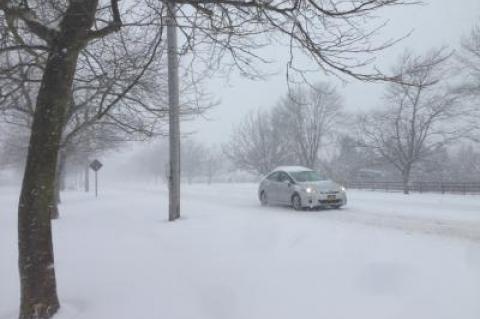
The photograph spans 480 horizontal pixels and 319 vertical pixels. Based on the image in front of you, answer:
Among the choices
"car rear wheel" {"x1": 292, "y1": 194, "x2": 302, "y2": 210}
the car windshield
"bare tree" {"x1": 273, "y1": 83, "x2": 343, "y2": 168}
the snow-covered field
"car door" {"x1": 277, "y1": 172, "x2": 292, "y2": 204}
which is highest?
"bare tree" {"x1": 273, "y1": 83, "x2": 343, "y2": 168}

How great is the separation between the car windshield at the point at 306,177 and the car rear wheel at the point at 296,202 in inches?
25.6

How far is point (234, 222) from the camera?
32.8 ft

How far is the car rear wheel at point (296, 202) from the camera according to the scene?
14.0 m

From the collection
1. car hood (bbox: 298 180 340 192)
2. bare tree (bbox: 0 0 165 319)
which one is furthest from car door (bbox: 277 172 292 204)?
bare tree (bbox: 0 0 165 319)

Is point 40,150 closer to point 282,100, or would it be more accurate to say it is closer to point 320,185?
point 320,185

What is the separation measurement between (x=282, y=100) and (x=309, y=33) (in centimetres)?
4602

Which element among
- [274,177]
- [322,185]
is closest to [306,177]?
[322,185]

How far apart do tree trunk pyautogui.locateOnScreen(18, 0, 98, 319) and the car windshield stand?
432 inches

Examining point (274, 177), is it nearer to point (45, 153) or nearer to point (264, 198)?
point (264, 198)

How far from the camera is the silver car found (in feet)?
44.9

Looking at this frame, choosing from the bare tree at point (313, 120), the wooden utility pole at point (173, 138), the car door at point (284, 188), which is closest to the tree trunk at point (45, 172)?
the wooden utility pole at point (173, 138)

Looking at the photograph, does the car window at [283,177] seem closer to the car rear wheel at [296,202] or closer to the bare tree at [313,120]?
the car rear wheel at [296,202]

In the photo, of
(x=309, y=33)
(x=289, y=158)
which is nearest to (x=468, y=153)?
(x=289, y=158)

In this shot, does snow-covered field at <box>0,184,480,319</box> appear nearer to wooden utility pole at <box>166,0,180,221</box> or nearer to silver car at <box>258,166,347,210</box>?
wooden utility pole at <box>166,0,180,221</box>
